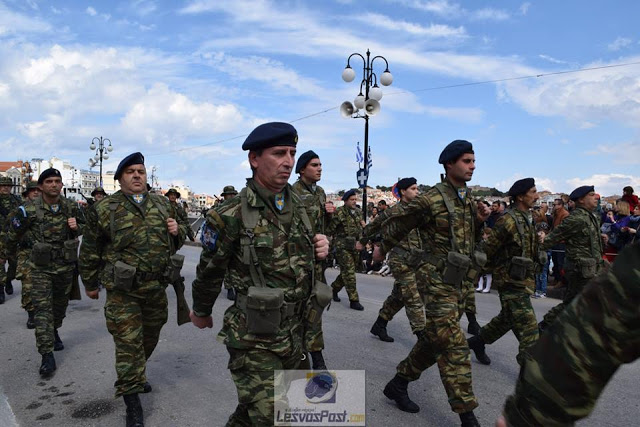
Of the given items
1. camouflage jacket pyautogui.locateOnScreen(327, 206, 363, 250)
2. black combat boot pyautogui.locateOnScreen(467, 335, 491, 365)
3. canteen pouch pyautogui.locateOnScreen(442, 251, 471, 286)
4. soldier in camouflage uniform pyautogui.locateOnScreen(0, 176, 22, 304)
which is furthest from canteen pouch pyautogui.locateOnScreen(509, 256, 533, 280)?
soldier in camouflage uniform pyautogui.locateOnScreen(0, 176, 22, 304)

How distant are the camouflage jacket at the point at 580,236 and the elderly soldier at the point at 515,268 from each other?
1.28 m

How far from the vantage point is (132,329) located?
158 inches

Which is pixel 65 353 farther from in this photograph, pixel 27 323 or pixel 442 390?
pixel 442 390

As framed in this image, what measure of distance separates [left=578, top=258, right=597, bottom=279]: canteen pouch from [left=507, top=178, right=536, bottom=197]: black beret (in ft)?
4.85

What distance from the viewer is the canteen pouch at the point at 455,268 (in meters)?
3.95

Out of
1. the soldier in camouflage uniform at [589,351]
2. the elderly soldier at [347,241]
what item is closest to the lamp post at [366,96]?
the elderly soldier at [347,241]

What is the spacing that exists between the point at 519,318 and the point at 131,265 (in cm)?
380

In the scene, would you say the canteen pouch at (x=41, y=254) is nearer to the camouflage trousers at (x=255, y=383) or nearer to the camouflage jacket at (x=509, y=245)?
the camouflage trousers at (x=255, y=383)

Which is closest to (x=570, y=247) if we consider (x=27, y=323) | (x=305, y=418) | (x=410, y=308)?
(x=410, y=308)

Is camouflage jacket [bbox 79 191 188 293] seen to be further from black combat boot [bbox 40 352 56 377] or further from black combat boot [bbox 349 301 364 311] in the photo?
black combat boot [bbox 349 301 364 311]

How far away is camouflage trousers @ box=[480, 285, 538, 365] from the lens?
4871 mm

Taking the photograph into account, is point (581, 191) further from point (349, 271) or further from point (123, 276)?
point (123, 276)

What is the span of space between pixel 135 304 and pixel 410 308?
3409mm

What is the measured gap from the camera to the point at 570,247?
21.0 feet
